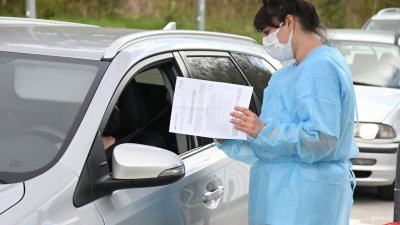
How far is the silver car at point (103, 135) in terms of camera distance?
2764 mm

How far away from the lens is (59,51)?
3.28m

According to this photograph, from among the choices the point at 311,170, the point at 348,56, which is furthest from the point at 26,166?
the point at 348,56

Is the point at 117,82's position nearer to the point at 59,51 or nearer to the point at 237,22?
the point at 59,51

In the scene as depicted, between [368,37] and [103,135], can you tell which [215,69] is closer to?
[103,135]

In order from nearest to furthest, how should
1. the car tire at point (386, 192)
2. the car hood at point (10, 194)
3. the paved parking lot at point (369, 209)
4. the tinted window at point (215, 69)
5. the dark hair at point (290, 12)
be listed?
the car hood at point (10, 194) → the dark hair at point (290, 12) → the tinted window at point (215, 69) → the paved parking lot at point (369, 209) → the car tire at point (386, 192)

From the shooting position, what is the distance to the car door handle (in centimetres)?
356

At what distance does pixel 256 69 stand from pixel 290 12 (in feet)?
4.35

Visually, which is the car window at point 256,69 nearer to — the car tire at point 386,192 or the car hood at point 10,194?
the car hood at point 10,194

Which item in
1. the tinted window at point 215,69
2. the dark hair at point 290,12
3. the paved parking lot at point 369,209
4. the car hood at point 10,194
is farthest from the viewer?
the paved parking lot at point 369,209

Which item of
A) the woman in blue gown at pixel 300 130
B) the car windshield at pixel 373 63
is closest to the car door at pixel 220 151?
the woman in blue gown at pixel 300 130

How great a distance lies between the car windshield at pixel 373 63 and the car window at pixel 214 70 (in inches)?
195

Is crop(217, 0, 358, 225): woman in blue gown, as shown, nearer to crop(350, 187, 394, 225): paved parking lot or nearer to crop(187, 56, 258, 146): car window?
crop(187, 56, 258, 146): car window

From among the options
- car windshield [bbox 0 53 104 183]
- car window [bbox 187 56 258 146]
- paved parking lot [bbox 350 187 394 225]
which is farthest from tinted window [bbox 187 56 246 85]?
paved parking lot [bbox 350 187 394 225]

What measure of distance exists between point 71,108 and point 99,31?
0.97 metres
